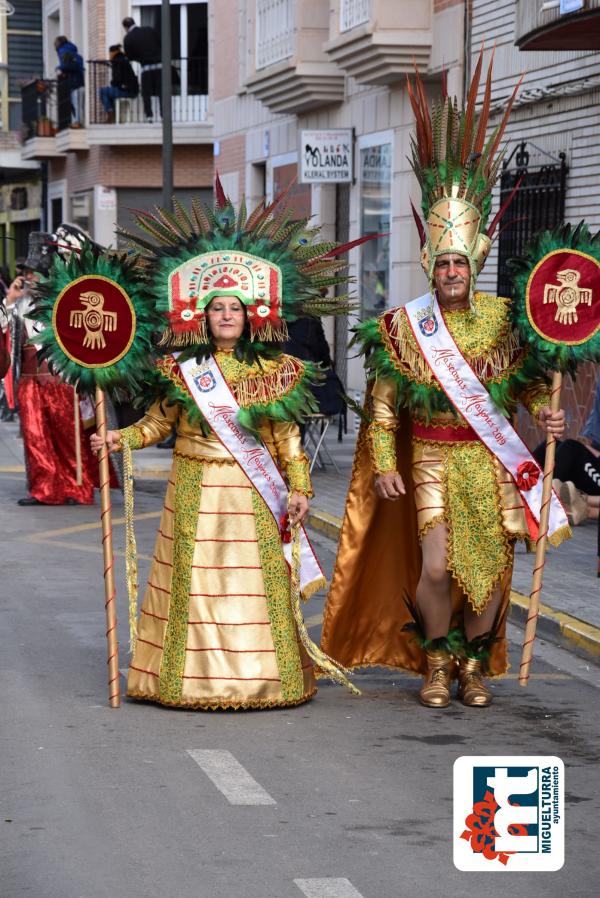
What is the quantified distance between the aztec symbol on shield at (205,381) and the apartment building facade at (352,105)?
416 inches

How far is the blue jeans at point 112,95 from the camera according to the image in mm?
36500

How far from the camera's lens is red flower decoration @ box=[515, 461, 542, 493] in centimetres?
727

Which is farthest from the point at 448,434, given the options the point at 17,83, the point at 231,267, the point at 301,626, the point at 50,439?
the point at 17,83

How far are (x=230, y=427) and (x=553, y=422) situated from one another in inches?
52.2

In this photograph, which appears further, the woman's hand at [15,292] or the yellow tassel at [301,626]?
the woman's hand at [15,292]

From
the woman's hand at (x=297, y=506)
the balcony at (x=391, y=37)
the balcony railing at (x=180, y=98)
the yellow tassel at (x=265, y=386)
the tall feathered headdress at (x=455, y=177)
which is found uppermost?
the balcony railing at (x=180, y=98)

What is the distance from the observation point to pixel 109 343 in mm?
7207

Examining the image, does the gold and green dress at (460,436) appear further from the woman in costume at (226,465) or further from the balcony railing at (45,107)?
the balcony railing at (45,107)

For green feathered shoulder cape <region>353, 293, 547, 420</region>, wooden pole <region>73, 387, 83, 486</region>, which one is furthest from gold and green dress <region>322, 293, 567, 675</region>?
wooden pole <region>73, 387, 83, 486</region>

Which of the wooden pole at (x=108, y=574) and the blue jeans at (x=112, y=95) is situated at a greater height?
the blue jeans at (x=112, y=95)

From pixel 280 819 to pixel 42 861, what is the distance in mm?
850

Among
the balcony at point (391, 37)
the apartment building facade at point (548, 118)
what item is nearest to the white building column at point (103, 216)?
the balcony at point (391, 37)

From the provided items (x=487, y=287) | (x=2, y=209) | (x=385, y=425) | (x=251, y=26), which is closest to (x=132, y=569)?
(x=385, y=425)

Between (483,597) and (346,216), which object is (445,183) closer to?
(483,597)
